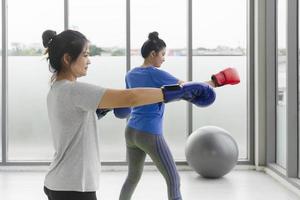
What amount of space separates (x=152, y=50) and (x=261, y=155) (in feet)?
10.3

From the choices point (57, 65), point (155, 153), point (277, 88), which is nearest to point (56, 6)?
point (277, 88)

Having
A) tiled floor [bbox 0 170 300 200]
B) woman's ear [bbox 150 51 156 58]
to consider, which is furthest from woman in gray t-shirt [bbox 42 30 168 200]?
tiled floor [bbox 0 170 300 200]

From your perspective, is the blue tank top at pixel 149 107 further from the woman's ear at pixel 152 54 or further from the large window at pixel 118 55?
the large window at pixel 118 55

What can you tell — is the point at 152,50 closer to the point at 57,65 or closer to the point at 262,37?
the point at 57,65

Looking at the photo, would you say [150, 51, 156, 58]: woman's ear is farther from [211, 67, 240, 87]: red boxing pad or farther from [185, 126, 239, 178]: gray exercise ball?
[185, 126, 239, 178]: gray exercise ball

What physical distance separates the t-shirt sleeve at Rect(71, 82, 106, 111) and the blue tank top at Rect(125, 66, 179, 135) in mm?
1480

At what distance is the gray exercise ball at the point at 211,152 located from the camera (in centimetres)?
530

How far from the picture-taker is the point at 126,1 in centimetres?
609

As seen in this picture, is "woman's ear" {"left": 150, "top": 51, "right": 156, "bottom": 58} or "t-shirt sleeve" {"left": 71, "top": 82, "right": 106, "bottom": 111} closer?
"t-shirt sleeve" {"left": 71, "top": 82, "right": 106, "bottom": 111}

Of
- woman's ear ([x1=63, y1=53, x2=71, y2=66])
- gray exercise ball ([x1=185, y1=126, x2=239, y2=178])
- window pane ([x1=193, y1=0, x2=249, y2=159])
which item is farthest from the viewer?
window pane ([x1=193, y1=0, x2=249, y2=159])

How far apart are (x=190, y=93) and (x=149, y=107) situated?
4.29ft

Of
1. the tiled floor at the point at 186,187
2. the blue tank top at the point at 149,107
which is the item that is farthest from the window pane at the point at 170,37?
the blue tank top at the point at 149,107

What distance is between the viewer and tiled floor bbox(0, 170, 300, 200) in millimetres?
4660

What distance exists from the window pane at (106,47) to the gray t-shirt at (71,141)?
4.35m
